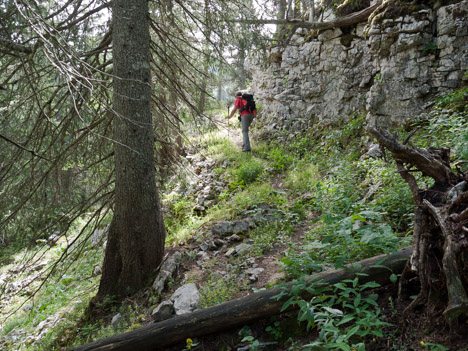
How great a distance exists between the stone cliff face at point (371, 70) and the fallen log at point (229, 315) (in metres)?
5.44

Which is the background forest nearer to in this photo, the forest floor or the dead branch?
the forest floor

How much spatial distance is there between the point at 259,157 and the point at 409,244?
23.7 ft

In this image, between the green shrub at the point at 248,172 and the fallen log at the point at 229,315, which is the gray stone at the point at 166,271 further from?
the green shrub at the point at 248,172

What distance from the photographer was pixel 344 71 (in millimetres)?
9516

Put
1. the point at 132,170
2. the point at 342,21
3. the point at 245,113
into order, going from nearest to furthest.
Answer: the point at 132,170 → the point at 342,21 → the point at 245,113

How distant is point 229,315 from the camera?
3.16 metres

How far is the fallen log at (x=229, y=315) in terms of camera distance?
9.34 ft

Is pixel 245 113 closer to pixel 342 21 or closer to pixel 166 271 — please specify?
pixel 342 21

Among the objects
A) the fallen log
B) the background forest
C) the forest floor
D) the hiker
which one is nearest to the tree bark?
the background forest

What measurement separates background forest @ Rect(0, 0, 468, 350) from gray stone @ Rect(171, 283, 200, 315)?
12 centimetres

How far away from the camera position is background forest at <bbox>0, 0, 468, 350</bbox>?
2.73 metres

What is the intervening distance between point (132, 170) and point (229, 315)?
2666 mm

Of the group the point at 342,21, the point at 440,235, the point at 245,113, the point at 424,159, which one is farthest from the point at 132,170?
the point at 342,21

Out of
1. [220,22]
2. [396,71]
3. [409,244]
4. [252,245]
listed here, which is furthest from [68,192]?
[396,71]
